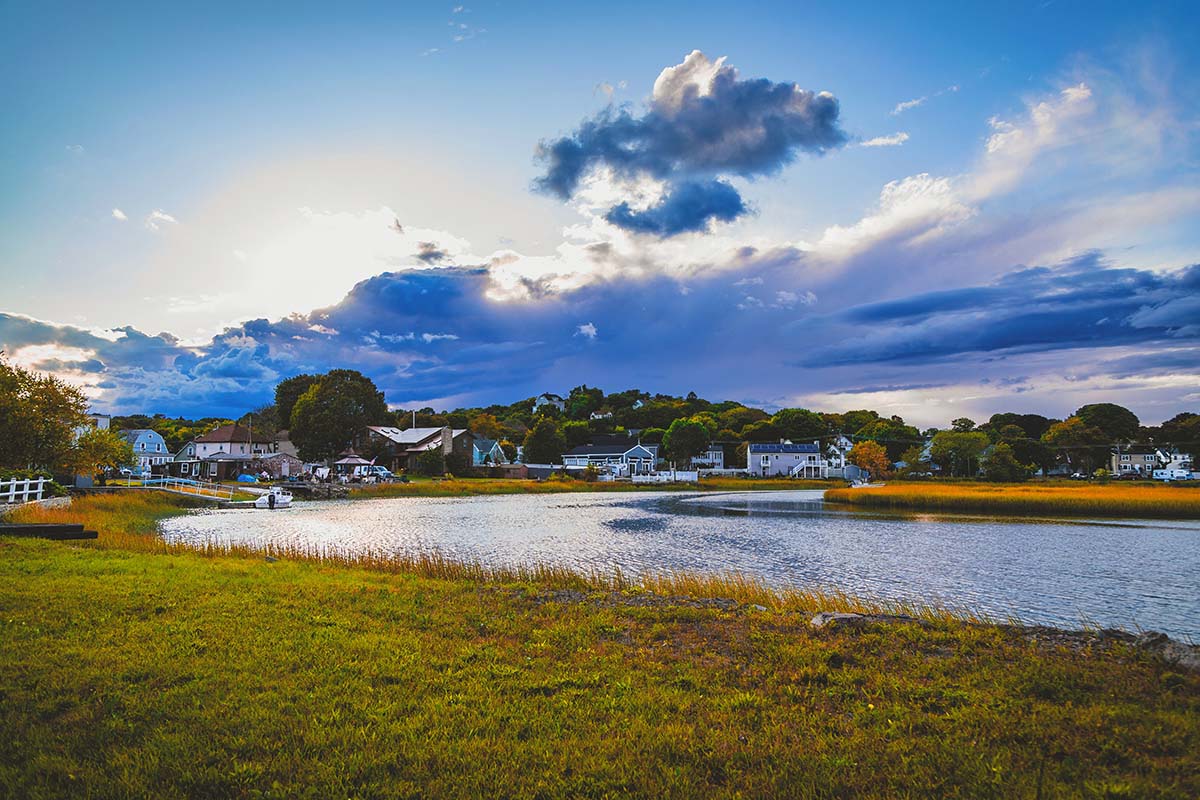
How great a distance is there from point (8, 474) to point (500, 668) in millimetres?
47037

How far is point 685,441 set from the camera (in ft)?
438

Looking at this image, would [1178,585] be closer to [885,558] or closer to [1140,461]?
[885,558]

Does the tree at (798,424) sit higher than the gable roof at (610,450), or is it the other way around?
the tree at (798,424)

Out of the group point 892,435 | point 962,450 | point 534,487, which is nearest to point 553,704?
point 534,487

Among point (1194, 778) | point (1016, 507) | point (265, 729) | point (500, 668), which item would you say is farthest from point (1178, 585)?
point (1016, 507)

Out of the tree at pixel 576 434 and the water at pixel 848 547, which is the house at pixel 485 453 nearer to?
the tree at pixel 576 434

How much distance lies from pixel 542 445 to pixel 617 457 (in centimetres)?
1630

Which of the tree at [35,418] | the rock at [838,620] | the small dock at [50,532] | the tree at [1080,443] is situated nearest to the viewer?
the rock at [838,620]

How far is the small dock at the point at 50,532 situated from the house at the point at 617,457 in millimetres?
99653

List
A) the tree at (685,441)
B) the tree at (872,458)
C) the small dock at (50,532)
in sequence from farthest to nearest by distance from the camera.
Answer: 1. the tree at (685,441)
2. the tree at (872,458)
3. the small dock at (50,532)

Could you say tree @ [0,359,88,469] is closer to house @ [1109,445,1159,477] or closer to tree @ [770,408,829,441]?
tree @ [770,408,829,441]

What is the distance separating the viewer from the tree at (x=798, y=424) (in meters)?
150

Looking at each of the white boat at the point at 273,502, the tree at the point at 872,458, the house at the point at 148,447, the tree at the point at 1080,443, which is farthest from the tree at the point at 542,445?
the tree at the point at 1080,443

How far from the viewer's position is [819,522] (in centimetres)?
4372
